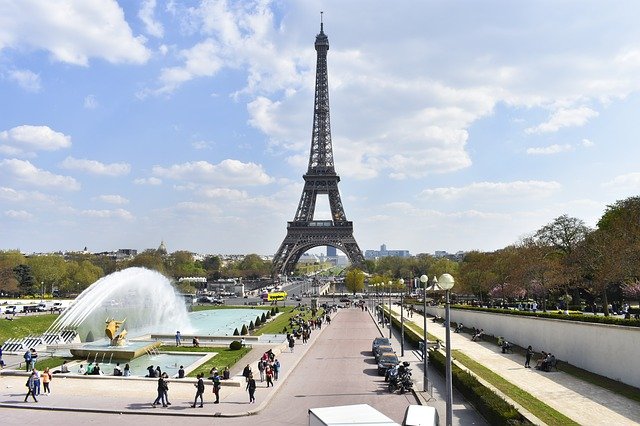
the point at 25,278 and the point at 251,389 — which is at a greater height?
the point at 25,278

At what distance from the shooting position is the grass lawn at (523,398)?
18625 mm

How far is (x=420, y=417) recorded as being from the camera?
15.0m

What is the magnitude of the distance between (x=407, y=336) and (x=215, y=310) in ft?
151

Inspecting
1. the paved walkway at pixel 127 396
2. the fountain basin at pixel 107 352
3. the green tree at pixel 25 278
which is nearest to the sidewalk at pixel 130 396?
the paved walkway at pixel 127 396

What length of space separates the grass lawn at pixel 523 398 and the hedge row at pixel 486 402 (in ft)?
4.49

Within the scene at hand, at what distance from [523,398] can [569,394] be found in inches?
131

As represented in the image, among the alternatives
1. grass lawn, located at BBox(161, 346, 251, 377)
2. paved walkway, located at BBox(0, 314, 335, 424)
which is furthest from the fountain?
paved walkway, located at BBox(0, 314, 335, 424)

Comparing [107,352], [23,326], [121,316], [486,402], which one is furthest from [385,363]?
[121,316]

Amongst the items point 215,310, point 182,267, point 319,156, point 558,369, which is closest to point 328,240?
point 319,156

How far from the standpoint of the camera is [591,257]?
53312 millimetres

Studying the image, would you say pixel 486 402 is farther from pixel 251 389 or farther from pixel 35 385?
pixel 35 385

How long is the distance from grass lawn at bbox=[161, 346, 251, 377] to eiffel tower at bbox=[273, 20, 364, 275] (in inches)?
3569

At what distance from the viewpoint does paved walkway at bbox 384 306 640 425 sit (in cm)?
1980

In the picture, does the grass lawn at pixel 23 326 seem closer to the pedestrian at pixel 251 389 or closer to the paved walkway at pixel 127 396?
the paved walkway at pixel 127 396
